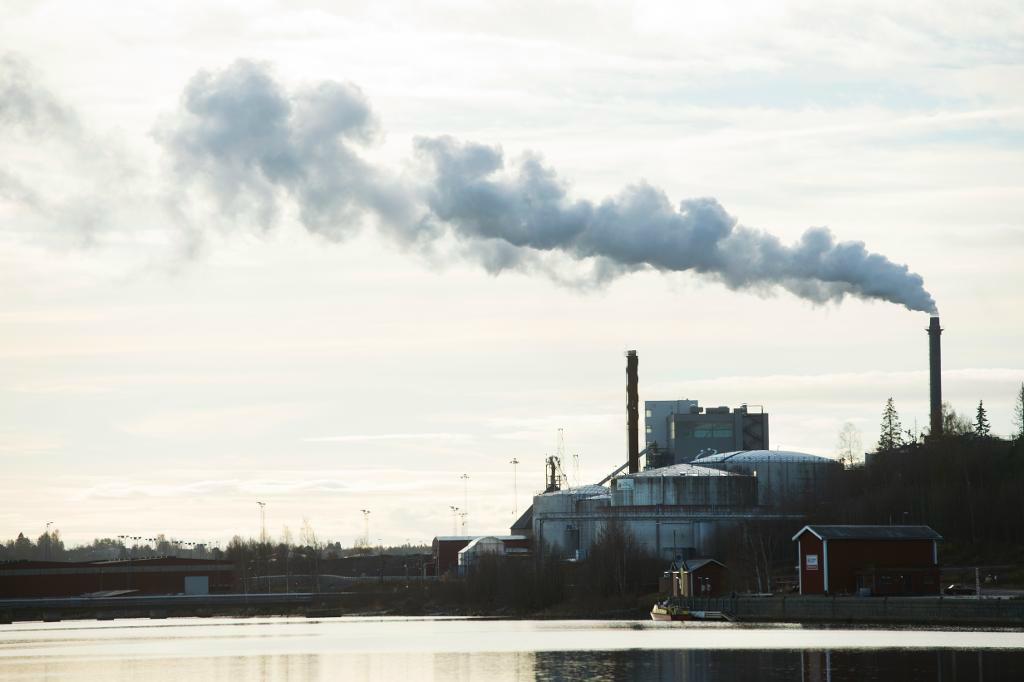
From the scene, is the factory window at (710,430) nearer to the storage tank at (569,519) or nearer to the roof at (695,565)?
the storage tank at (569,519)

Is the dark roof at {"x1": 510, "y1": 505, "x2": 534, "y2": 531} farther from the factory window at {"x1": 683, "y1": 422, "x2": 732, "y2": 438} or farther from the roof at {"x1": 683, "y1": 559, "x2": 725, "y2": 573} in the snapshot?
the roof at {"x1": 683, "y1": 559, "x2": 725, "y2": 573}

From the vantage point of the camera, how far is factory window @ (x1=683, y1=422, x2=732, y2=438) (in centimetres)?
15988

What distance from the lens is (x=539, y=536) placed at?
447 ft

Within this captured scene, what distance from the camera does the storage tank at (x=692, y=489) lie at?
12619 centimetres

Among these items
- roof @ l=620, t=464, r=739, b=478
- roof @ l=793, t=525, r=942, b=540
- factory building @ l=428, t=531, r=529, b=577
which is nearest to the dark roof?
factory building @ l=428, t=531, r=529, b=577

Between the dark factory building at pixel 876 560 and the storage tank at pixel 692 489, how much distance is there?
123 feet

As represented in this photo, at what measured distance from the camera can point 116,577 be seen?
514 ft

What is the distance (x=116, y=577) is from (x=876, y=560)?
297 feet

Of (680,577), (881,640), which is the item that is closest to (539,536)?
(680,577)

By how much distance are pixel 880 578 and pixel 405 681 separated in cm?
4056

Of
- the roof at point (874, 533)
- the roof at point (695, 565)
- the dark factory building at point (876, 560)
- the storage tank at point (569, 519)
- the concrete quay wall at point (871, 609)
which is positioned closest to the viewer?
the concrete quay wall at point (871, 609)

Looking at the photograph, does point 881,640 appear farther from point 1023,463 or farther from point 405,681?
point 1023,463

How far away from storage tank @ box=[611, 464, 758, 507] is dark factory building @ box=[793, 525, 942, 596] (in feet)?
123

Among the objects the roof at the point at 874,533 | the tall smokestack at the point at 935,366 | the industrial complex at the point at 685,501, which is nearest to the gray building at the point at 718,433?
the industrial complex at the point at 685,501
